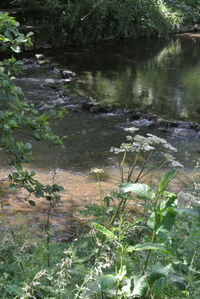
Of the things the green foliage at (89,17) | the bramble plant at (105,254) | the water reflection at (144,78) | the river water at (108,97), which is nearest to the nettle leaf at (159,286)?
the bramble plant at (105,254)

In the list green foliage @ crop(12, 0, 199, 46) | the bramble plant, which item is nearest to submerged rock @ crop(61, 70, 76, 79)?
green foliage @ crop(12, 0, 199, 46)

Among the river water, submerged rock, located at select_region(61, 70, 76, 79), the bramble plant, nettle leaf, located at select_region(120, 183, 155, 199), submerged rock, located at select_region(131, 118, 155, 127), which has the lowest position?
submerged rock, located at select_region(131, 118, 155, 127)

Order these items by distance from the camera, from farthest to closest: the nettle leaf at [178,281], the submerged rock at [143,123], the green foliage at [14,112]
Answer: the submerged rock at [143,123], the green foliage at [14,112], the nettle leaf at [178,281]

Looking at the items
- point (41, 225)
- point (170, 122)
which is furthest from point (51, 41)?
point (41, 225)

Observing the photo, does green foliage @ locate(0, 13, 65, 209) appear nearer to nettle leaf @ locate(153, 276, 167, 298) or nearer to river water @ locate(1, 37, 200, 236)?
nettle leaf @ locate(153, 276, 167, 298)

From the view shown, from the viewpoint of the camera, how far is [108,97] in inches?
510

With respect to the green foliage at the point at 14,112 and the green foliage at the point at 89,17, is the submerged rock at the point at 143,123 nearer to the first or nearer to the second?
the green foliage at the point at 14,112

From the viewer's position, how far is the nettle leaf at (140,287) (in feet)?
6.33

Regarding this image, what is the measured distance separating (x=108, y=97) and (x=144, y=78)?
3.30 m

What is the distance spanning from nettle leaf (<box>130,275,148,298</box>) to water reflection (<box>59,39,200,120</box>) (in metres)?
9.57

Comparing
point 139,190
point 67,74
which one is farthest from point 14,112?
point 67,74

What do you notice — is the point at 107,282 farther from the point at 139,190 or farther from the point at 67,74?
the point at 67,74

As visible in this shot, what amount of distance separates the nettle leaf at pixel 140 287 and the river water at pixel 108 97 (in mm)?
3527

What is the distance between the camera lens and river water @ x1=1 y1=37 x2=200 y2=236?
7164 mm
